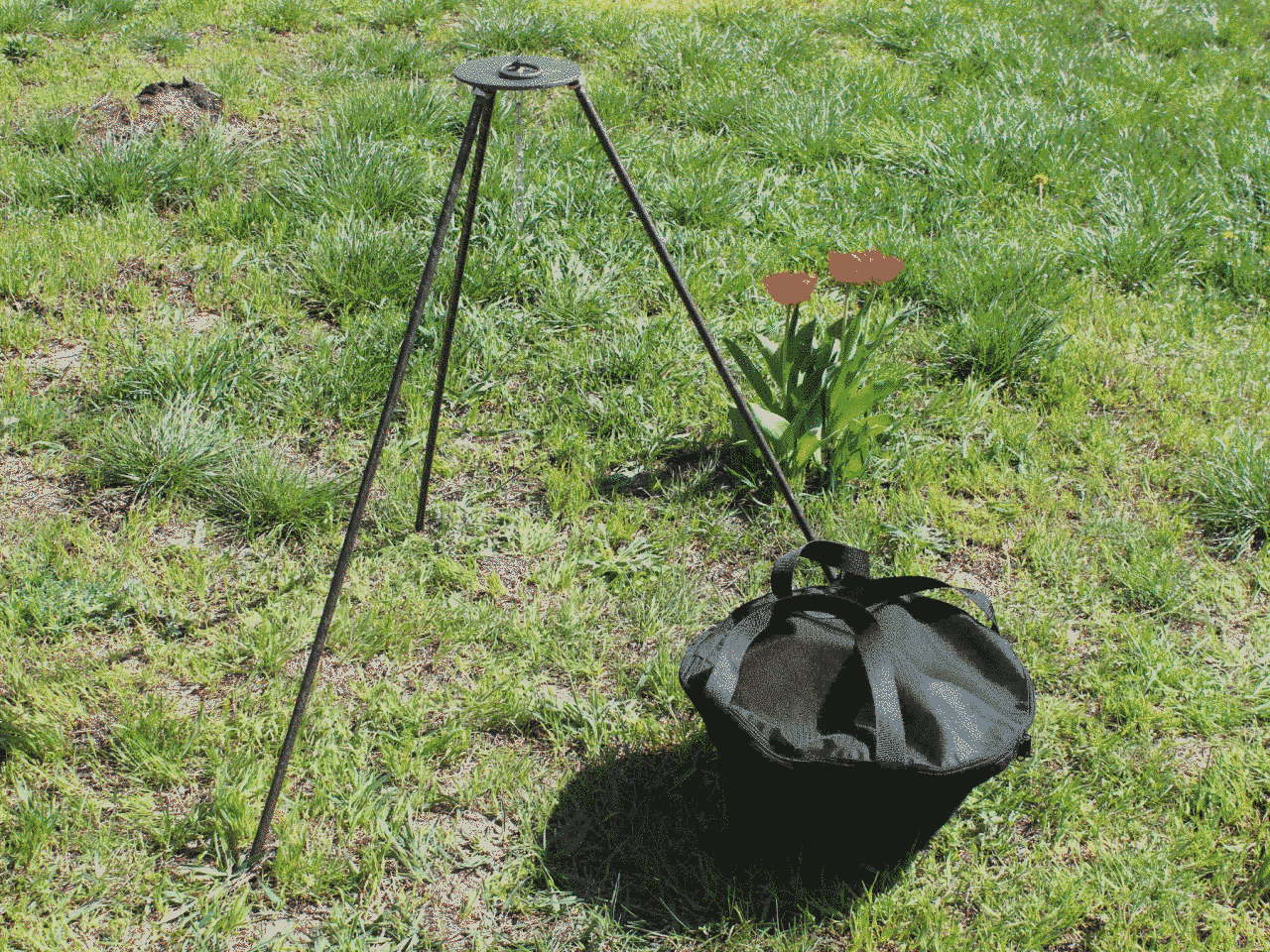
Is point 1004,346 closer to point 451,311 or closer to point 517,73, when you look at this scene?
point 451,311

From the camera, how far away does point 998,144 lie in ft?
14.3

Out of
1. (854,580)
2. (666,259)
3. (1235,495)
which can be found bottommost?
(1235,495)

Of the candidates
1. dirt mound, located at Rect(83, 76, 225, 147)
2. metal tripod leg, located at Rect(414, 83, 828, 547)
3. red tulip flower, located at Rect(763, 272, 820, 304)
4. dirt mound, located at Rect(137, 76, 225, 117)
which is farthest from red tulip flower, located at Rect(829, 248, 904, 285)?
dirt mound, located at Rect(137, 76, 225, 117)

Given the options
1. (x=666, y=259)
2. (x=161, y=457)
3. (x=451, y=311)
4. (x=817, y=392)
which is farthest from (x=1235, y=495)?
(x=161, y=457)

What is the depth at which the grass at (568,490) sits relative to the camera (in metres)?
1.91

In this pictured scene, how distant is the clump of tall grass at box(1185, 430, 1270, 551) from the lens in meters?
2.70

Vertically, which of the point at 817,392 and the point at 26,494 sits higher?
the point at 817,392

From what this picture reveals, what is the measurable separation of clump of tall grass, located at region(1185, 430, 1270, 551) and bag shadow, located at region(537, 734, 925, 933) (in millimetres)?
1517

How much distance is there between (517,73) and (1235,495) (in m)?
2.30

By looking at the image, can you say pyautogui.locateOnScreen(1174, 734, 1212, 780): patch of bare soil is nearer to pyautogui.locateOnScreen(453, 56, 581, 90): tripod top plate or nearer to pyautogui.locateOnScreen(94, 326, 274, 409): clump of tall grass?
pyautogui.locateOnScreen(453, 56, 581, 90): tripod top plate

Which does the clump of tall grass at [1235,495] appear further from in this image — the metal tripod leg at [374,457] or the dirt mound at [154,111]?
the dirt mound at [154,111]

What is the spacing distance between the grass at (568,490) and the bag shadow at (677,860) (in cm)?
1

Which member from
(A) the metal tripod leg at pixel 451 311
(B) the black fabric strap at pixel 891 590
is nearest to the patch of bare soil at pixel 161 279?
(A) the metal tripod leg at pixel 451 311

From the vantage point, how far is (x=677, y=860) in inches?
77.1
